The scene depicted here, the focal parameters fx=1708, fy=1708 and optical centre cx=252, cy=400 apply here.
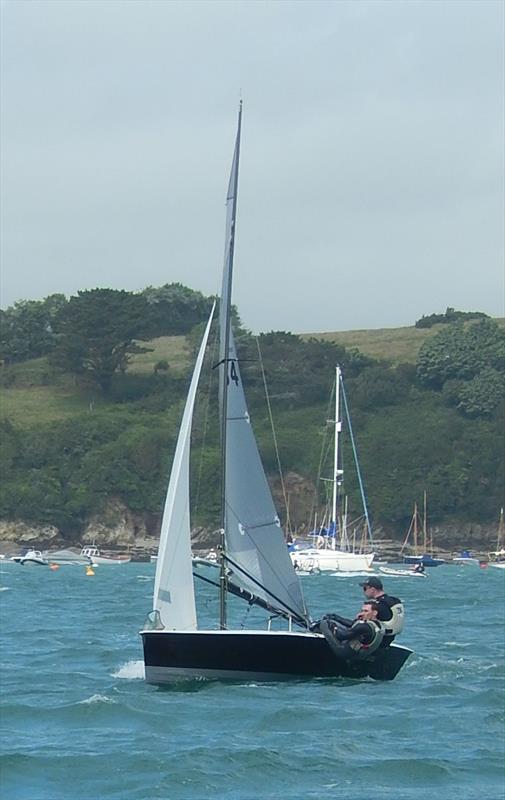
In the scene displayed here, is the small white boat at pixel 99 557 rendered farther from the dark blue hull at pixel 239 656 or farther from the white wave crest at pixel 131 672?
the dark blue hull at pixel 239 656

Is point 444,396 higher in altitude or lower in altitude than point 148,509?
higher

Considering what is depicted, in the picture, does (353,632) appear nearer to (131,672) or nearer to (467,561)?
(131,672)

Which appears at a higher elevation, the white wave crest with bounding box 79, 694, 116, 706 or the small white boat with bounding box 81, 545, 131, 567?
the white wave crest with bounding box 79, 694, 116, 706

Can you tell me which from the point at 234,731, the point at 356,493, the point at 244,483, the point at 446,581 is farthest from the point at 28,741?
the point at 356,493

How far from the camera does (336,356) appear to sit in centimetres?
13300

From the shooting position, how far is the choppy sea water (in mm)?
16906

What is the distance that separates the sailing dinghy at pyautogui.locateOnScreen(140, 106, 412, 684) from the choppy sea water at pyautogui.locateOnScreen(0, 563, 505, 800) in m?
0.32

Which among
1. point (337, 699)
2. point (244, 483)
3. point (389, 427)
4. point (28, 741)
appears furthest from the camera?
point (389, 427)

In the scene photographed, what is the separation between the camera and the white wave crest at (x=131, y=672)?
25.0 m

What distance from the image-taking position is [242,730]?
20.1m

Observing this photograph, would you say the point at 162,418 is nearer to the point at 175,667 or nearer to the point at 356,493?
the point at 356,493

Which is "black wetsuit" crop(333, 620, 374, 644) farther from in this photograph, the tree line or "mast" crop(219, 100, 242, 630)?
the tree line

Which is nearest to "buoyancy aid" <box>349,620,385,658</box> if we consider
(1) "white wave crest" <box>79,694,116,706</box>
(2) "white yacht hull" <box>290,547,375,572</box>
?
(1) "white wave crest" <box>79,694,116,706</box>

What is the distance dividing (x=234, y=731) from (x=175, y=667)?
3547mm
